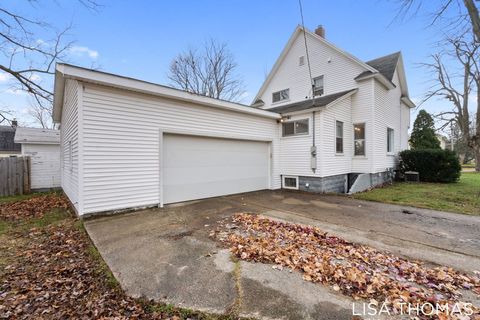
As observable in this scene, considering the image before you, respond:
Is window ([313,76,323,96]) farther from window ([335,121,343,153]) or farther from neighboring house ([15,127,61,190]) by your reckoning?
neighboring house ([15,127,61,190])

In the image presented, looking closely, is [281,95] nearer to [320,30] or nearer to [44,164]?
[320,30]

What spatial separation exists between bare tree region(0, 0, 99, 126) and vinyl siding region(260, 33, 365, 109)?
11.4 meters

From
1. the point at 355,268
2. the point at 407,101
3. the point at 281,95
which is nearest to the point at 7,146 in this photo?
the point at 281,95

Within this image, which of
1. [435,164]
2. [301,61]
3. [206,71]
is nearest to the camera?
[435,164]

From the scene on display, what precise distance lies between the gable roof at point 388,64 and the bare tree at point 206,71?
12.8 metres

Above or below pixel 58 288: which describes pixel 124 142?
above

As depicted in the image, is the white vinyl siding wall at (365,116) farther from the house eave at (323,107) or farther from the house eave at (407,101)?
the house eave at (407,101)

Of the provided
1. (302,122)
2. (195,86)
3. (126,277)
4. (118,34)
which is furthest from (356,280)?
(195,86)

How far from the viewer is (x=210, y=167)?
754cm

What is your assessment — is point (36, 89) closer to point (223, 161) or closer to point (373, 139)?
point (223, 161)

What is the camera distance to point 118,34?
9867 millimetres

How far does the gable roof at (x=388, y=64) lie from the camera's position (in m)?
11.4

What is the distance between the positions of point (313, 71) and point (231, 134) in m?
7.08

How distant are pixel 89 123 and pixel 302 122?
7447 millimetres
